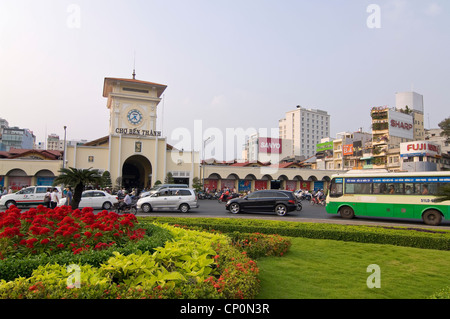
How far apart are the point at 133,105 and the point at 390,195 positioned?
112 ft

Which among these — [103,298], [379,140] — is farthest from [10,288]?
[379,140]

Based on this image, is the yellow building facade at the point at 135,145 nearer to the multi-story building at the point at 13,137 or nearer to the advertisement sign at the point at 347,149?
the advertisement sign at the point at 347,149

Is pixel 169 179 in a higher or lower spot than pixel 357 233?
higher

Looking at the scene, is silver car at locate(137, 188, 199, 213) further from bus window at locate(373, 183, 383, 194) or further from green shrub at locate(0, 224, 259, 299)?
green shrub at locate(0, 224, 259, 299)

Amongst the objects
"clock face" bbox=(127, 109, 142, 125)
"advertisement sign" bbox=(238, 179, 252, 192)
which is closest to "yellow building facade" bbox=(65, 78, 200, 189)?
"clock face" bbox=(127, 109, 142, 125)

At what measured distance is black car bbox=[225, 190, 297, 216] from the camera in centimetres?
1844

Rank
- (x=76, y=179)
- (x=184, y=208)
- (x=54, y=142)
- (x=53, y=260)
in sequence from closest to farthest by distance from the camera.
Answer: (x=53, y=260), (x=76, y=179), (x=184, y=208), (x=54, y=142)

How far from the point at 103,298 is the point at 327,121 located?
12855 cm

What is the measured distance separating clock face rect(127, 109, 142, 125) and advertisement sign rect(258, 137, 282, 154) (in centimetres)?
5043

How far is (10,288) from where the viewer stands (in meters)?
3.58

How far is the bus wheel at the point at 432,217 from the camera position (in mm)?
14449

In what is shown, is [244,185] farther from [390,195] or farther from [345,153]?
[390,195]

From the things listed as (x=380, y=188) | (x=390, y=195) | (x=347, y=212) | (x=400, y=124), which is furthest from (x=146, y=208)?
(x=400, y=124)

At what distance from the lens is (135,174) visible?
157 feet
